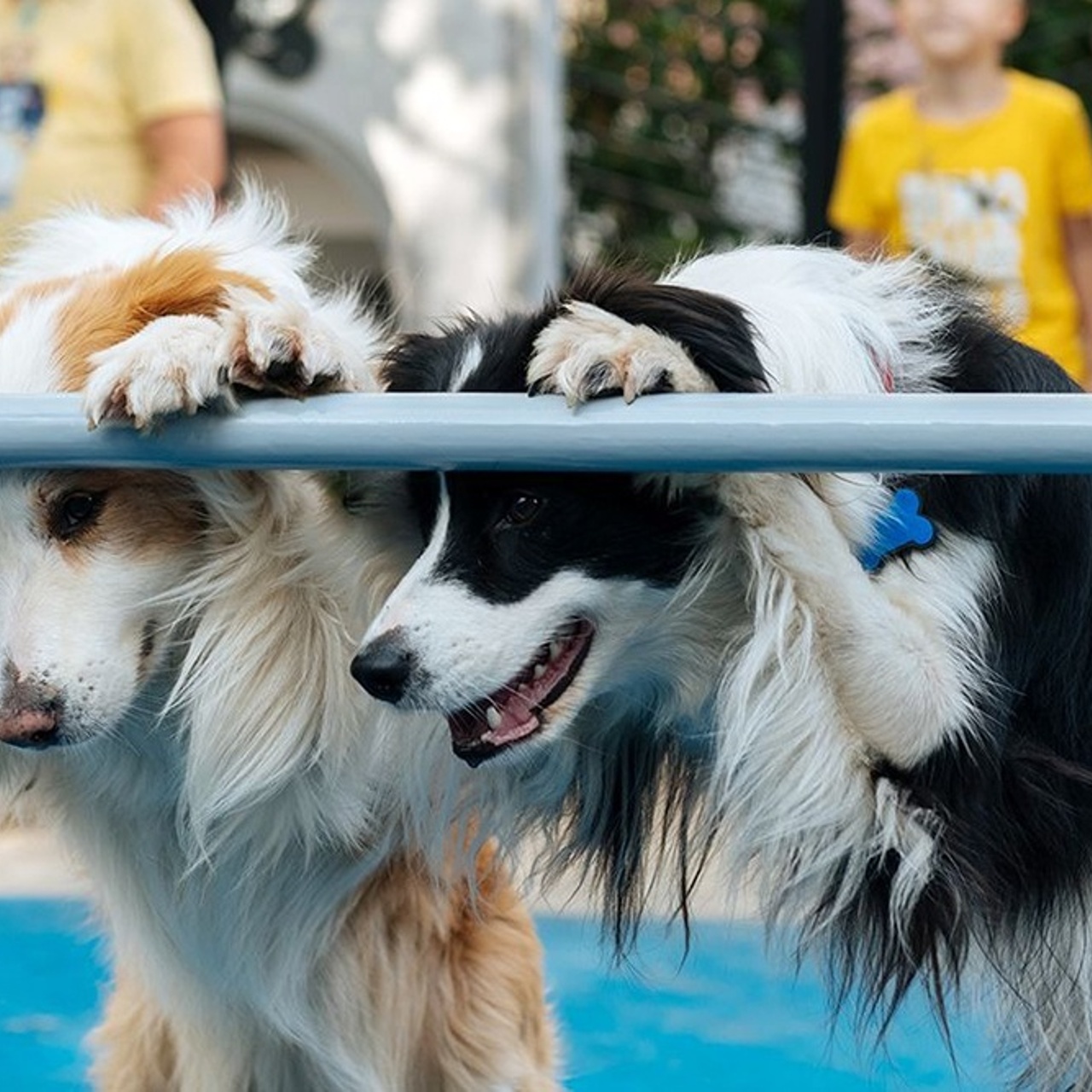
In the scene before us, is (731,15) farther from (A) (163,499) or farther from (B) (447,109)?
(A) (163,499)

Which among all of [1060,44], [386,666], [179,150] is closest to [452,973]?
[386,666]

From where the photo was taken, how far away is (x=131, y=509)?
2.42m

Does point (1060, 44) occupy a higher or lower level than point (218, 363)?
lower

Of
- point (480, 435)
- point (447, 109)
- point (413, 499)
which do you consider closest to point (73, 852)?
point (413, 499)

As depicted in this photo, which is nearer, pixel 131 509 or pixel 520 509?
pixel 520 509

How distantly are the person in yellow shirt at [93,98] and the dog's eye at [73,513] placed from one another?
1.31 meters

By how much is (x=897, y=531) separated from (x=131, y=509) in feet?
2.60

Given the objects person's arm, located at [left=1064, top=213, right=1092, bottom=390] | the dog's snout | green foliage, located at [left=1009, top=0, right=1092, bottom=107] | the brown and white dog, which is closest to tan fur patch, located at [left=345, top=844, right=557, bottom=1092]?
the brown and white dog

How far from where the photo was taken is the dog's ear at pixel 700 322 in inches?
83.8

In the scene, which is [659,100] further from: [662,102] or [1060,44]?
[1060,44]

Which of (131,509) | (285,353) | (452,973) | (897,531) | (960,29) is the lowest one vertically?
(452,973)

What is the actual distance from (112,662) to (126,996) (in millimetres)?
806

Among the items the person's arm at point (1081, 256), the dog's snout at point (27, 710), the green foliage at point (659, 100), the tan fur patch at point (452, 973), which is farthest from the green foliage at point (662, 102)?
the dog's snout at point (27, 710)

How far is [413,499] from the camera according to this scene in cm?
239
